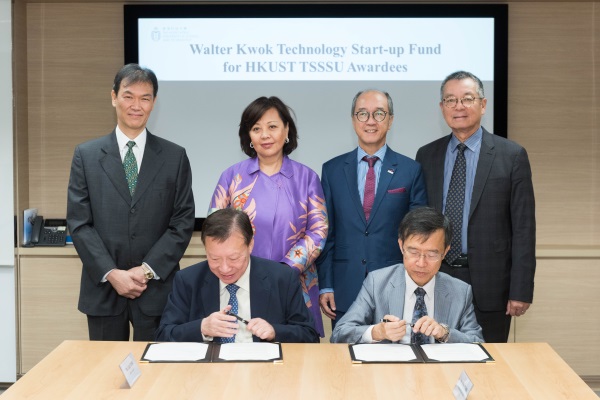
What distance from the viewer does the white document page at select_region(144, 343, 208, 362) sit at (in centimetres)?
260

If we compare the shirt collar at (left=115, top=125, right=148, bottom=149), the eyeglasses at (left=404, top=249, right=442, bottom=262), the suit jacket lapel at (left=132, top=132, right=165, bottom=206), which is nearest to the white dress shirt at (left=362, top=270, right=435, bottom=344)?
the eyeglasses at (left=404, top=249, right=442, bottom=262)

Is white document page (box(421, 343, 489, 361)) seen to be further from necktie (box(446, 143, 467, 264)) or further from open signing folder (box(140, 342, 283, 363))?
necktie (box(446, 143, 467, 264))

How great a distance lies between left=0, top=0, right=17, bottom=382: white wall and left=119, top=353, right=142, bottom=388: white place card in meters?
2.76

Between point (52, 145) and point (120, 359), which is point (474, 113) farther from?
point (52, 145)

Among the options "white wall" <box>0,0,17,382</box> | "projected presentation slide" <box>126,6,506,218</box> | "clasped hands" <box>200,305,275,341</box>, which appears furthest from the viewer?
"projected presentation slide" <box>126,6,506,218</box>

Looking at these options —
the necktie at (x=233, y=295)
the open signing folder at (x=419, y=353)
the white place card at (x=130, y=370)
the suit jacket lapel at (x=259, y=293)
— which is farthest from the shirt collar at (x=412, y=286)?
the white place card at (x=130, y=370)

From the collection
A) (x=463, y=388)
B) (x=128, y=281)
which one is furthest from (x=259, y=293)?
(x=463, y=388)

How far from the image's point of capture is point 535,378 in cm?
245

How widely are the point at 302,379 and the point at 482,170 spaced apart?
1.65 metres

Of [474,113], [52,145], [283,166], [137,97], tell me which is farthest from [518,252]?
[52,145]

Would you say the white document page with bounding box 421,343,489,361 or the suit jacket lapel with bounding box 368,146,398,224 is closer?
the white document page with bounding box 421,343,489,361

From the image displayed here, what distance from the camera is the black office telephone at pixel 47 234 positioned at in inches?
196

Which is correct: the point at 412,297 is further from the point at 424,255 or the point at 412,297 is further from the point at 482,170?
the point at 482,170

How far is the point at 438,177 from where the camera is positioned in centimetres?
374
